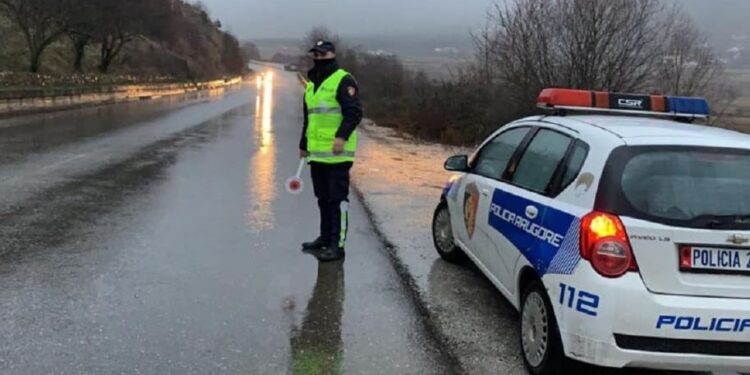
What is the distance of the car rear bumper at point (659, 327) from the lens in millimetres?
3725

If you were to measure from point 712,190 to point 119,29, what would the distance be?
4589 centimetres

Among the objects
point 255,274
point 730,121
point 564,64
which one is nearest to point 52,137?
point 255,274

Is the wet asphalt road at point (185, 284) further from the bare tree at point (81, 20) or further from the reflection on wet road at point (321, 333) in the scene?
the bare tree at point (81, 20)

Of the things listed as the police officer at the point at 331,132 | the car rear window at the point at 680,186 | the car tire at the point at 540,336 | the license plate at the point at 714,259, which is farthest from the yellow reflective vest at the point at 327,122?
the license plate at the point at 714,259

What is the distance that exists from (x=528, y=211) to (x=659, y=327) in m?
1.13

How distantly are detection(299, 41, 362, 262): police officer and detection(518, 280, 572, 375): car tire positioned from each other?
2.57 metres

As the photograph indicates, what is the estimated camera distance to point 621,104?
5422 millimetres

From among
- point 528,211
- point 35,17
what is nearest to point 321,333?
point 528,211

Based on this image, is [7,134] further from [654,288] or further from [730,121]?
[730,121]

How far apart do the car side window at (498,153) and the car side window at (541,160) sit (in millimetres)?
314

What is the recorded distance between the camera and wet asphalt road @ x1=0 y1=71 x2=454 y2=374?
4.41 metres

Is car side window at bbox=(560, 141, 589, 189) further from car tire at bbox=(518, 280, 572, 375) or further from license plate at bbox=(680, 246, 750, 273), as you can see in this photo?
license plate at bbox=(680, 246, 750, 273)

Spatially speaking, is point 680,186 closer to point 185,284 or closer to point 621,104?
point 621,104

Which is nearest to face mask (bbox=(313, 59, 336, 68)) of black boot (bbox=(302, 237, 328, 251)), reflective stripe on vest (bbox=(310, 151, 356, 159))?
reflective stripe on vest (bbox=(310, 151, 356, 159))
